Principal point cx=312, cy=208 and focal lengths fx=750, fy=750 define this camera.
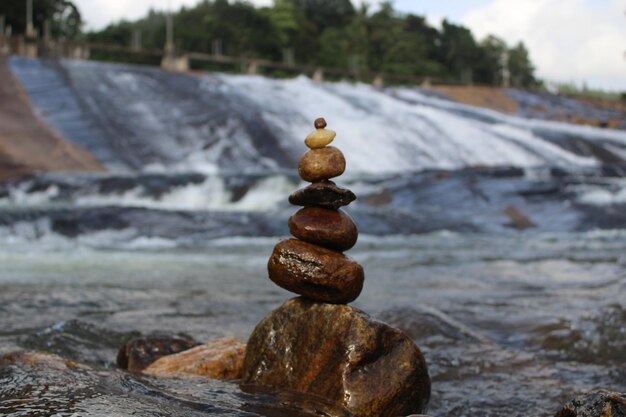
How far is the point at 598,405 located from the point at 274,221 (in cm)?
949

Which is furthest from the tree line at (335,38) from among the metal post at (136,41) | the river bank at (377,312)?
the river bank at (377,312)

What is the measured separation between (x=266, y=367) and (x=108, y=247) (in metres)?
7.33

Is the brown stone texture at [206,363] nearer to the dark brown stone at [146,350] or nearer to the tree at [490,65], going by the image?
the dark brown stone at [146,350]

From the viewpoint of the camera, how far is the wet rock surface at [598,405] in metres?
2.71

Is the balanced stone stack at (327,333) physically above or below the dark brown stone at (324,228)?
below

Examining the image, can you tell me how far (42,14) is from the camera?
3844cm

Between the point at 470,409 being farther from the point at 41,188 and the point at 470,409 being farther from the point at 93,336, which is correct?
the point at 41,188

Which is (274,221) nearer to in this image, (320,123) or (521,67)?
(320,123)

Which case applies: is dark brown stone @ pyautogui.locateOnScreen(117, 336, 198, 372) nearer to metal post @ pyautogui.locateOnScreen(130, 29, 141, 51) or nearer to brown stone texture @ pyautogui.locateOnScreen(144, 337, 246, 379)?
brown stone texture @ pyautogui.locateOnScreen(144, 337, 246, 379)

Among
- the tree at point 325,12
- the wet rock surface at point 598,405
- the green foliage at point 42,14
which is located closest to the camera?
the wet rock surface at point 598,405

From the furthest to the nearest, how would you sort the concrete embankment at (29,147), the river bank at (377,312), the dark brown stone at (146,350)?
the concrete embankment at (29,147), the dark brown stone at (146,350), the river bank at (377,312)

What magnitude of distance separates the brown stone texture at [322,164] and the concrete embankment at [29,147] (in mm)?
12109

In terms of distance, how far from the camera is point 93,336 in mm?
5039

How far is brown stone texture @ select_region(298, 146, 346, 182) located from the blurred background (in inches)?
44.6
